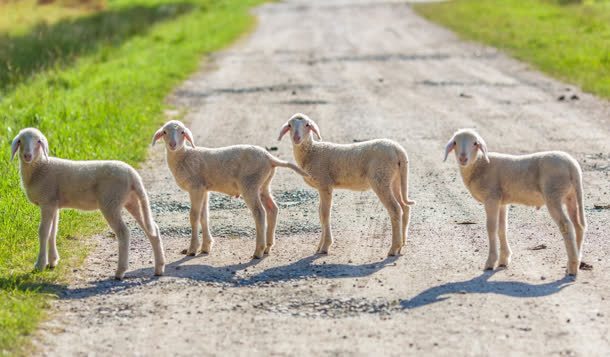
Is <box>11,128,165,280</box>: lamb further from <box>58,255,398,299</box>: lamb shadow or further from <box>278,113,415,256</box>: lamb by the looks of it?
<box>278,113,415,256</box>: lamb

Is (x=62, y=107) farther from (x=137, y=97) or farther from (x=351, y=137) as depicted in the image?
(x=351, y=137)

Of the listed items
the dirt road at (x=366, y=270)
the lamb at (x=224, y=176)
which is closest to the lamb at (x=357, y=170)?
the dirt road at (x=366, y=270)

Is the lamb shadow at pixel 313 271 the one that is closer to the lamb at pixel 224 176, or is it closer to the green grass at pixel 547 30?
the lamb at pixel 224 176

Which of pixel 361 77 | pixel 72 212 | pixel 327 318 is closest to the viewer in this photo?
pixel 327 318

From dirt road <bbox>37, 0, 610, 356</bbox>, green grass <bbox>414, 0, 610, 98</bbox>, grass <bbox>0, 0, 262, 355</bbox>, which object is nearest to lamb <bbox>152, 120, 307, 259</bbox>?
dirt road <bbox>37, 0, 610, 356</bbox>

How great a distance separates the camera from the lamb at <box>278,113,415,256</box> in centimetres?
1016

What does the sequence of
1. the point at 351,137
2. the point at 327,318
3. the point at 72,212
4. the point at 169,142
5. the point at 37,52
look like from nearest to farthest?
the point at 327,318
the point at 169,142
the point at 72,212
the point at 351,137
the point at 37,52

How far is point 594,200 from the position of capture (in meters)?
11.9

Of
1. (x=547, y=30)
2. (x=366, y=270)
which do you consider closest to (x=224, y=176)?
(x=366, y=270)

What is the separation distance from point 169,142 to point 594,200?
4.39 m

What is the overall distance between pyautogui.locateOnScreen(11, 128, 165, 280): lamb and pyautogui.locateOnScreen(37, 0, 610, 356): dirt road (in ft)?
1.09

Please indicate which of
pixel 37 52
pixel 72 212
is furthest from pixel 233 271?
pixel 37 52

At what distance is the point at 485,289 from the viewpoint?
877 centimetres

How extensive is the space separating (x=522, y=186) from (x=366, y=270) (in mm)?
1417
